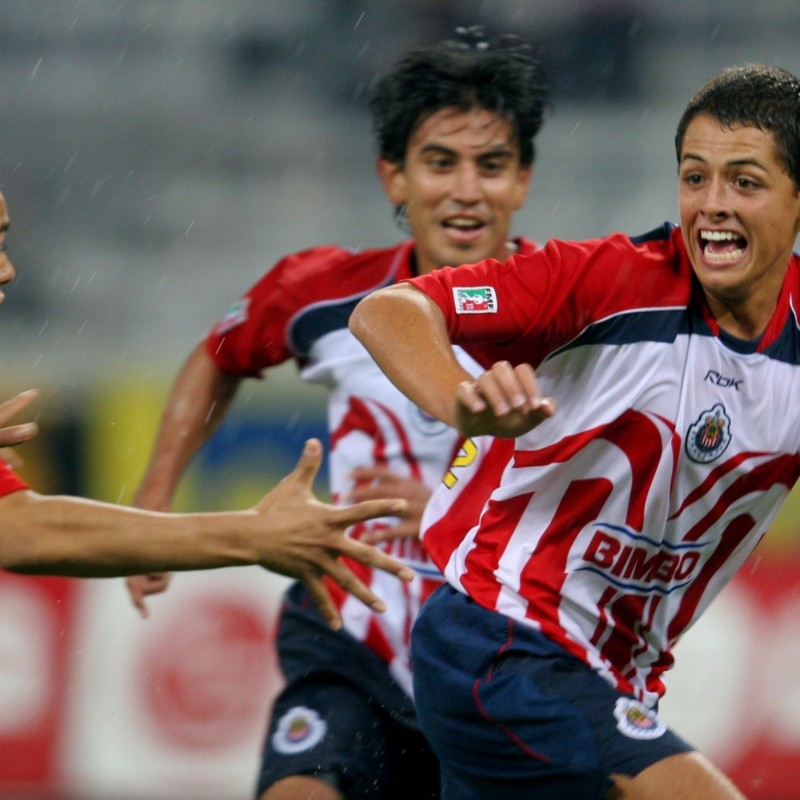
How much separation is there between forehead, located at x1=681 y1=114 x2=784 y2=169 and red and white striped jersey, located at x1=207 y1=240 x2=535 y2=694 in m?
1.19

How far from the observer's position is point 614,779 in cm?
287

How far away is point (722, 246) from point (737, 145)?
19 cm

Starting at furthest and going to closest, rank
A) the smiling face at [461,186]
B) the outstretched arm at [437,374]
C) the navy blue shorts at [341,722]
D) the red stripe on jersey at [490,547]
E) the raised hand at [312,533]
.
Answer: the smiling face at [461,186] < the navy blue shorts at [341,722] < the red stripe on jersey at [490,547] < the raised hand at [312,533] < the outstretched arm at [437,374]

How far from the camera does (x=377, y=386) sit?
427 cm

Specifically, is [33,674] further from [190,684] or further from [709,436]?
[709,436]

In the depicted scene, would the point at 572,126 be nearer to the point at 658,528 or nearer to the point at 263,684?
the point at 263,684

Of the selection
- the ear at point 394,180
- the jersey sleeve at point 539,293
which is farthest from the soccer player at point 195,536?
the ear at point 394,180

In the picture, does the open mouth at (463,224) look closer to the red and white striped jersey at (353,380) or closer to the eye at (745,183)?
the red and white striped jersey at (353,380)

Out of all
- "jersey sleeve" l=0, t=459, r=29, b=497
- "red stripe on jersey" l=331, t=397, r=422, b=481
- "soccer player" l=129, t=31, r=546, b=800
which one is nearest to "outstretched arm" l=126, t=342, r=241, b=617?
"soccer player" l=129, t=31, r=546, b=800

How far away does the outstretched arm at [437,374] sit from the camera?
2541 millimetres

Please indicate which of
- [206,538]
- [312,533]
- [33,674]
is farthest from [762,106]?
[33,674]

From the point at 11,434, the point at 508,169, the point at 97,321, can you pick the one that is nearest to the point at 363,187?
the point at 97,321

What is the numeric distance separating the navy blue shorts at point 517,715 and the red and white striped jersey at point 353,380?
912 millimetres

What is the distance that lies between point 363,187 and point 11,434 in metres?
5.71
